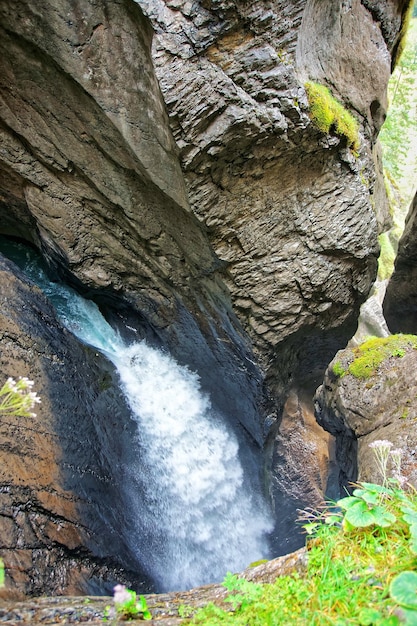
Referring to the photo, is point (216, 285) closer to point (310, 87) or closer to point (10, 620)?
point (310, 87)

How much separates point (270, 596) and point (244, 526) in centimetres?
669

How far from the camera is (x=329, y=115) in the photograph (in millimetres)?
5105

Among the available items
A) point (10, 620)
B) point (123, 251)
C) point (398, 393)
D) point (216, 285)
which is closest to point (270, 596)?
point (10, 620)

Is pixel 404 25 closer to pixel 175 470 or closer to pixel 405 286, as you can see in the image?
pixel 405 286

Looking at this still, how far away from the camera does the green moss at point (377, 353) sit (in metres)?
5.75

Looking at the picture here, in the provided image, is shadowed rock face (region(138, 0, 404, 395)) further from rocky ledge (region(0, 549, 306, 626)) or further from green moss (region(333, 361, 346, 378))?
rocky ledge (region(0, 549, 306, 626))

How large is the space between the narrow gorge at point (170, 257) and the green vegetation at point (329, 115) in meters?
0.07

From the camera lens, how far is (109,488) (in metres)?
5.93

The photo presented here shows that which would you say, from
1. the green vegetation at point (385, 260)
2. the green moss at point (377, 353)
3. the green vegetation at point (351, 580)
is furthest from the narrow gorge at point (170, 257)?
the green vegetation at point (385, 260)

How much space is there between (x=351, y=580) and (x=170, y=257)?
17.1 feet

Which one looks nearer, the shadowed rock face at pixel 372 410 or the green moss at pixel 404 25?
the shadowed rock face at pixel 372 410

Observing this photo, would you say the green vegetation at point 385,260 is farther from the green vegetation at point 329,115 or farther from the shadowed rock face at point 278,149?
the green vegetation at point 329,115

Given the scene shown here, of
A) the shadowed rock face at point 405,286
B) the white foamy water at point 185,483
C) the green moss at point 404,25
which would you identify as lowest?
the white foamy water at point 185,483

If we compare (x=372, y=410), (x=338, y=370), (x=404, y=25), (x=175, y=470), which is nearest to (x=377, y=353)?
(x=338, y=370)
